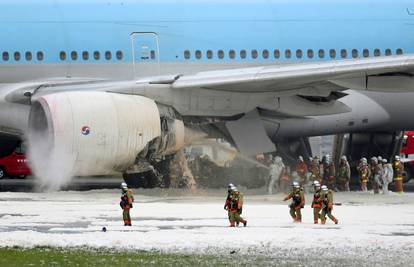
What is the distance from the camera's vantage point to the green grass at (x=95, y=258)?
1232cm

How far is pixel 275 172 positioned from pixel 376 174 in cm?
248

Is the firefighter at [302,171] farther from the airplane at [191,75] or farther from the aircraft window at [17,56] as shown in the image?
the aircraft window at [17,56]

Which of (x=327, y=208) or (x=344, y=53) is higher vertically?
(x=344, y=53)

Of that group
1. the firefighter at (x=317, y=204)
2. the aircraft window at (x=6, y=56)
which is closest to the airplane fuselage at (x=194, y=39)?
the aircraft window at (x=6, y=56)

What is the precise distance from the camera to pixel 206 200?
2123 centimetres

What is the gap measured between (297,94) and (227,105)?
1407mm

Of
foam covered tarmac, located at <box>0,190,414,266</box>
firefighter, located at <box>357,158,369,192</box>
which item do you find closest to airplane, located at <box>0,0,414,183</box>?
firefighter, located at <box>357,158,369,192</box>

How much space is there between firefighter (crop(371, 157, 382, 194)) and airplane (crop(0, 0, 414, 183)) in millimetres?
734

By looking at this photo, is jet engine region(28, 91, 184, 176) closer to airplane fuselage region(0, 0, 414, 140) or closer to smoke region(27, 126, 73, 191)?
smoke region(27, 126, 73, 191)

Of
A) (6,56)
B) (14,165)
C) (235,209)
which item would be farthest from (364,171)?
(14,165)

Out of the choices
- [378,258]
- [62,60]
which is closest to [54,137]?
[62,60]

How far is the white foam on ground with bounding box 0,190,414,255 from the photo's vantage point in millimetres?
13758

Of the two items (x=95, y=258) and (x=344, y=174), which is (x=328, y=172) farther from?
(x=95, y=258)

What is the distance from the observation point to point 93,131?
20188 mm
